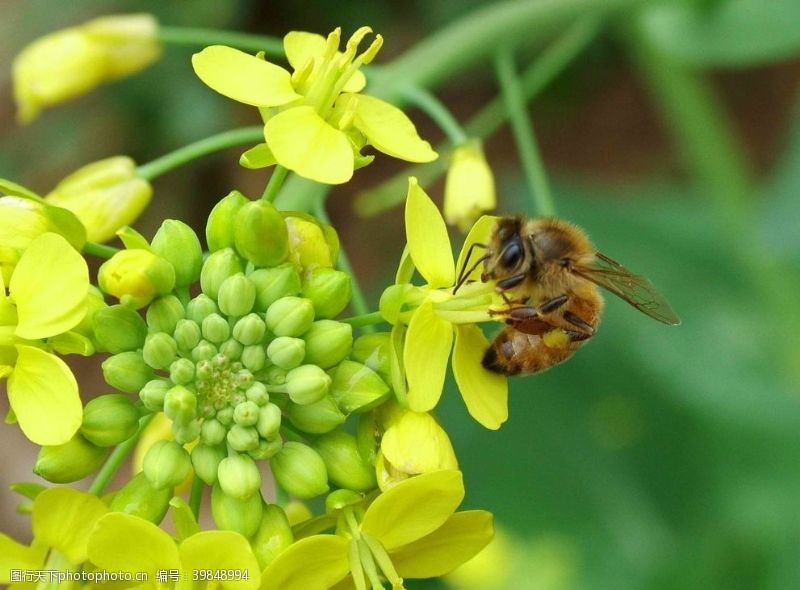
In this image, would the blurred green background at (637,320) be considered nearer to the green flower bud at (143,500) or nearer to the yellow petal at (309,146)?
the yellow petal at (309,146)

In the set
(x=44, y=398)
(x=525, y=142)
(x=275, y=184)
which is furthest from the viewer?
(x=525, y=142)

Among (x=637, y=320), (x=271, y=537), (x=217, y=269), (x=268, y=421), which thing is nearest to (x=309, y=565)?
(x=271, y=537)

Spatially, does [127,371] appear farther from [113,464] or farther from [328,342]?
[328,342]

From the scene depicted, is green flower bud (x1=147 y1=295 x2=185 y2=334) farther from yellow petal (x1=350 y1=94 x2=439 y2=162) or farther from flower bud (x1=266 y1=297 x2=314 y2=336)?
yellow petal (x1=350 y1=94 x2=439 y2=162)

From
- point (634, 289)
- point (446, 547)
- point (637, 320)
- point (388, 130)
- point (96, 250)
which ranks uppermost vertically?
point (388, 130)

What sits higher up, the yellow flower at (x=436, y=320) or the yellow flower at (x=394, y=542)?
the yellow flower at (x=436, y=320)

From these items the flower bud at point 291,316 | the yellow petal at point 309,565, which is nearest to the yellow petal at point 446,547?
the yellow petal at point 309,565
